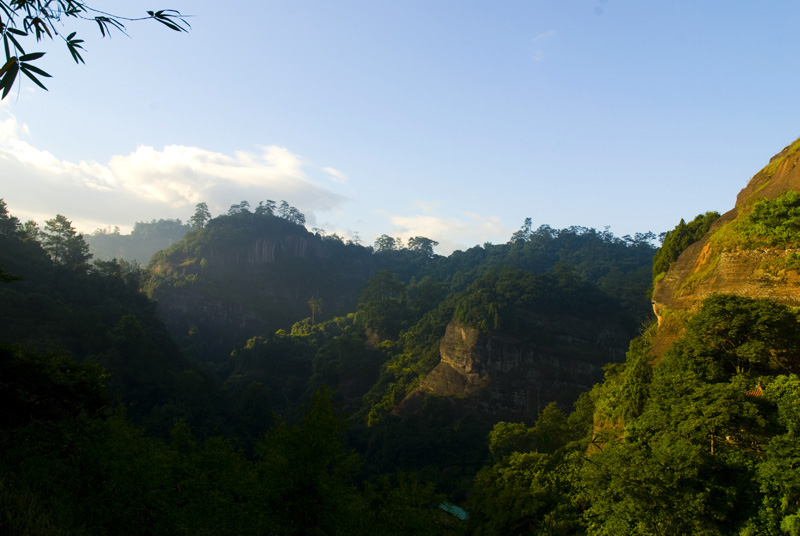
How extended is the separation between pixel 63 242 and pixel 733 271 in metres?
61.1

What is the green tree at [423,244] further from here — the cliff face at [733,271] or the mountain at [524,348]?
the cliff face at [733,271]

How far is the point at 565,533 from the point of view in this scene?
15773 millimetres

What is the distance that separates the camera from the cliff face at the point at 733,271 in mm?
17719

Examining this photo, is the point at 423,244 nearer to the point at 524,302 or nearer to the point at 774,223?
the point at 524,302

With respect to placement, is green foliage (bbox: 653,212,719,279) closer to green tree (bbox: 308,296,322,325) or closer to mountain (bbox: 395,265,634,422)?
mountain (bbox: 395,265,634,422)

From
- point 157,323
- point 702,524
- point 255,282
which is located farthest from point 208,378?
point 255,282

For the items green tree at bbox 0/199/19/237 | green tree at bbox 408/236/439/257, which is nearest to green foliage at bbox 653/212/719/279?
green tree at bbox 0/199/19/237

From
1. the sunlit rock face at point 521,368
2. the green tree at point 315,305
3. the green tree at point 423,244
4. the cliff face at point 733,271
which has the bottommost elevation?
the sunlit rock face at point 521,368

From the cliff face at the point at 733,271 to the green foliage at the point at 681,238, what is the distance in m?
5.33

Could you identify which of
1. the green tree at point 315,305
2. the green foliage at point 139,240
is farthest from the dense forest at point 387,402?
the green foliage at point 139,240

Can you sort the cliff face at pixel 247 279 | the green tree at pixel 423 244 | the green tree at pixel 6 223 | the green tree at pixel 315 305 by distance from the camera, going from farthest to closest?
the green tree at pixel 423 244 → the green tree at pixel 315 305 → the cliff face at pixel 247 279 → the green tree at pixel 6 223

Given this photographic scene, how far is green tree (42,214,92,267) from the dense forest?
0.25m

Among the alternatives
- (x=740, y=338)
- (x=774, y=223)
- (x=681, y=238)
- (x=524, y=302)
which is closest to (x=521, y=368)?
(x=524, y=302)

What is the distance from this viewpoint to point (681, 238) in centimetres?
3180
